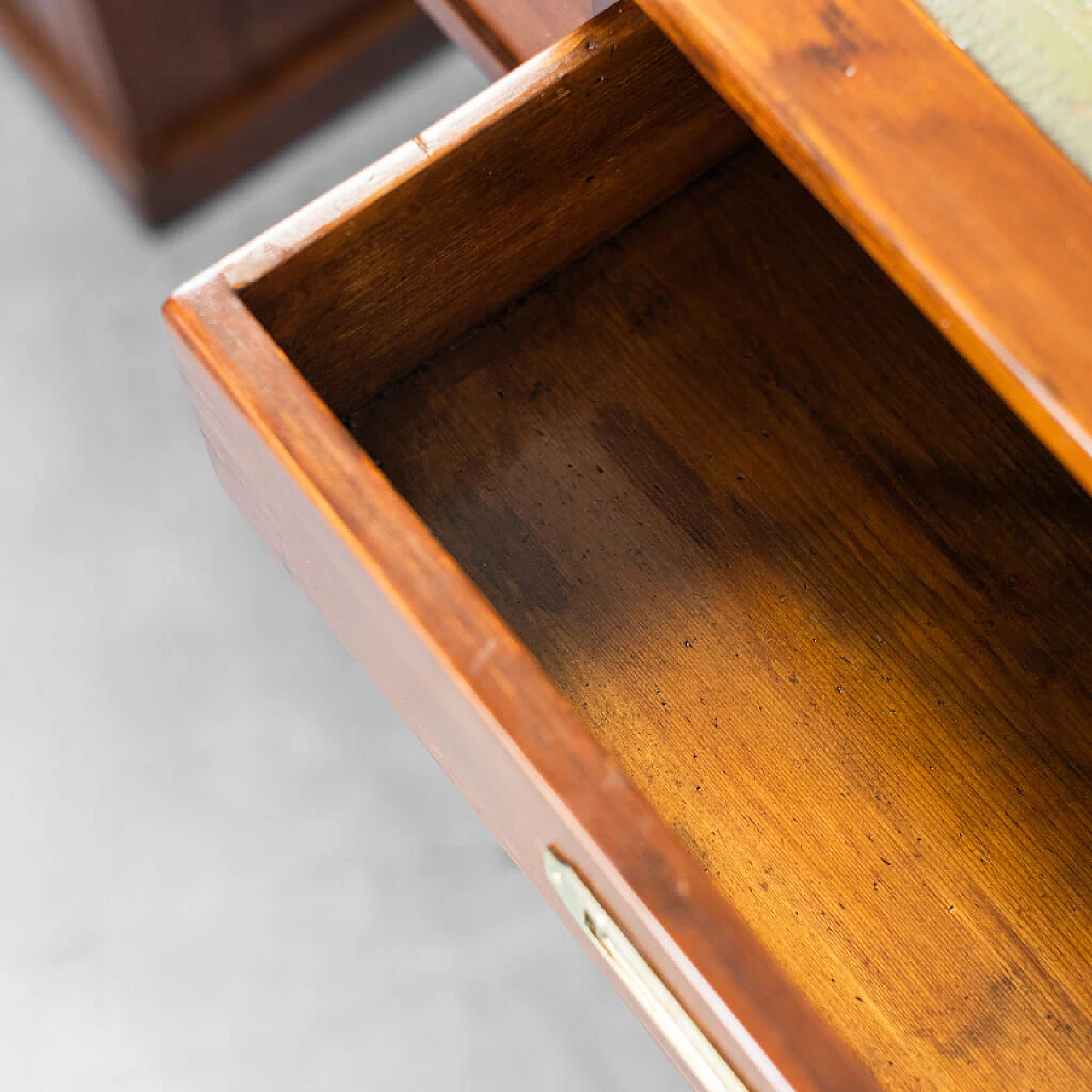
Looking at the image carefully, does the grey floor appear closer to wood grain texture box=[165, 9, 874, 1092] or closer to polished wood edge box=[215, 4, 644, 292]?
wood grain texture box=[165, 9, 874, 1092]

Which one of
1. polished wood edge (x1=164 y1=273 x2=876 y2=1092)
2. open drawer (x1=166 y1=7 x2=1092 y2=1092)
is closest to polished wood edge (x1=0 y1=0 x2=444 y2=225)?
open drawer (x1=166 y1=7 x2=1092 y2=1092)

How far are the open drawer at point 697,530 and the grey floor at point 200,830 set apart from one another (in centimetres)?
32

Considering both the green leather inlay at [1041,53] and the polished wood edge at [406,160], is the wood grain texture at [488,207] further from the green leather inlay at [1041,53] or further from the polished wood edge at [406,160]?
the green leather inlay at [1041,53]

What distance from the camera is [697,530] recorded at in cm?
63

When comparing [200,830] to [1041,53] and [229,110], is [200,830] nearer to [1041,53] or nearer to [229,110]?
[229,110]

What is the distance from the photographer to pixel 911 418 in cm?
66

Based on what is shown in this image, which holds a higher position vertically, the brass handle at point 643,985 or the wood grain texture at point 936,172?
the wood grain texture at point 936,172

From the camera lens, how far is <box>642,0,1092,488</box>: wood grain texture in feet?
1.31

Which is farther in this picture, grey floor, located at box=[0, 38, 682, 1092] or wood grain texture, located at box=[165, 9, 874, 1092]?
grey floor, located at box=[0, 38, 682, 1092]

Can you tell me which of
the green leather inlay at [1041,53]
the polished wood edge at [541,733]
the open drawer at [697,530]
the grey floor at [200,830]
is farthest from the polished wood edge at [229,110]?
the green leather inlay at [1041,53]

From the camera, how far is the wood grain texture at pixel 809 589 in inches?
22.4

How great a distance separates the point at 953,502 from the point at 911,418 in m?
0.05

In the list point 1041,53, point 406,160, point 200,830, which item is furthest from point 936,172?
point 200,830

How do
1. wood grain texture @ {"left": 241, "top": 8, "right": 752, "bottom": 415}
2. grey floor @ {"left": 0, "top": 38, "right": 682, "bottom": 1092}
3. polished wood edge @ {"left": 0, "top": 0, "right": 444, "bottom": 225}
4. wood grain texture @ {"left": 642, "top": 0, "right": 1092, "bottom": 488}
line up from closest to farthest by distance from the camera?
1. wood grain texture @ {"left": 642, "top": 0, "right": 1092, "bottom": 488}
2. wood grain texture @ {"left": 241, "top": 8, "right": 752, "bottom": 415}
3. grey floor @ {"left": 0, "top": 38, "right": 682, "bottom": 1092}
4. polished wood edge @ {"left": 0, "top": 0, "right": 444, "bottom": 225}
